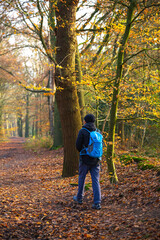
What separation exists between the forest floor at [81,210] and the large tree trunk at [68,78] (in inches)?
38.3

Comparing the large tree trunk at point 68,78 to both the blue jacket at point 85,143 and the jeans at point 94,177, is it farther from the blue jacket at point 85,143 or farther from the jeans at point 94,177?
the jeans at point 94,177

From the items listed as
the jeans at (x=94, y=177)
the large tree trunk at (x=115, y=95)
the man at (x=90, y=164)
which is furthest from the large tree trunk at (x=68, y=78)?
the jeans at (x=94, y=177)

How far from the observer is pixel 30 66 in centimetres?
3009

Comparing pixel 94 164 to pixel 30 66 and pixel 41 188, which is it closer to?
pixel 41 188

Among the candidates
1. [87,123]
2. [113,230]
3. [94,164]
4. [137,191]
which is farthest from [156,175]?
[113,230]

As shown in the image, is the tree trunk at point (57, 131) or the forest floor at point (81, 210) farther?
the tree trunk at point (57, 131)

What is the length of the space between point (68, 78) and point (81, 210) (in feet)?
14.0

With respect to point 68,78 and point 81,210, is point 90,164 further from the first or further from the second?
point 68,78

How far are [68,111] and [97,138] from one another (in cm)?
326

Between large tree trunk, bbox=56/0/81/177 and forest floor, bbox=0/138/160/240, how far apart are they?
3.19ft

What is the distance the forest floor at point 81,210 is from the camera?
13.2 feet

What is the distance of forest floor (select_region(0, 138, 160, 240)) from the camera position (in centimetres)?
404

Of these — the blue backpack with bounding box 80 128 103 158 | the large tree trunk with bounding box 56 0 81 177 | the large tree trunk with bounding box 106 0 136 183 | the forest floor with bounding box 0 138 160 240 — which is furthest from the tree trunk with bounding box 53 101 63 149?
the blue backpack with bounding box 80 128 103 158

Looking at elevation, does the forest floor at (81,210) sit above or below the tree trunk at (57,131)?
below
